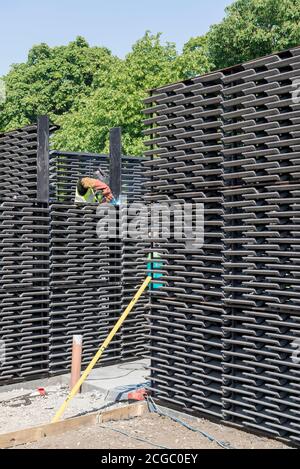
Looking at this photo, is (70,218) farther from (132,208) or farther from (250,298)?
(250,298)

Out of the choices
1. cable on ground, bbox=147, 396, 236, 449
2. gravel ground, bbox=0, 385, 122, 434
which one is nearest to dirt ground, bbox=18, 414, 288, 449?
cable on ground, bbox=147, 396, 236, 449

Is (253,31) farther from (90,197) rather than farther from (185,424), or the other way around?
(185,424)

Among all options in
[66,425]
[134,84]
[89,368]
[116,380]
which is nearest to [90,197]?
[116,380]

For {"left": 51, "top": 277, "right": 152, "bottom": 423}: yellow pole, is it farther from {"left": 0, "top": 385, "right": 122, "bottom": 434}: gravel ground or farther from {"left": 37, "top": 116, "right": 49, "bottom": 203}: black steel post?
{"left": 37, "top": 116, "right": 49, "bottom": 203}: black steel post

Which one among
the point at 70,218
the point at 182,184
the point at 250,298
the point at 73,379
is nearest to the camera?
the point at 250,298

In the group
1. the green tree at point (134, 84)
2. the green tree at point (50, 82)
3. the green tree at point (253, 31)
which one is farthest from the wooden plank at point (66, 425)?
the green tree at point (50, 82)

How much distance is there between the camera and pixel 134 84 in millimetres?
24922

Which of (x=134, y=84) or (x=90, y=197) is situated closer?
(x=90, y=197)

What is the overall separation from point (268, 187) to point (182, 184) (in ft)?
4.37

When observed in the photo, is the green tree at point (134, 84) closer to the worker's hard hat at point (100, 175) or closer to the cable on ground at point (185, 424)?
the worker's hard hat at point (100, 175)

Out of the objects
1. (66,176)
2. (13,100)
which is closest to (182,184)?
(66,176)

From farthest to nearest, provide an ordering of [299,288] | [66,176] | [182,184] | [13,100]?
[13,100]
[66,176]
[182,184]
[299,288]

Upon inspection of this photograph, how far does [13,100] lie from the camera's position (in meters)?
38.0

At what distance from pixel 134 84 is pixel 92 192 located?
49.9ft
